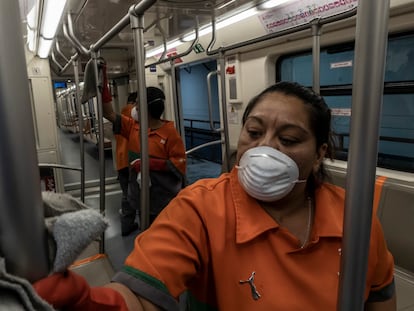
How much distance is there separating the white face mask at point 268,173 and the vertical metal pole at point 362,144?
52cm

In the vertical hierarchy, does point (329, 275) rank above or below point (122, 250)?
above

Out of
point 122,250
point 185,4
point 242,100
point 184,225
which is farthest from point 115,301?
point 242,100

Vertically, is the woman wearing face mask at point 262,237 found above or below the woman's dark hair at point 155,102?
below

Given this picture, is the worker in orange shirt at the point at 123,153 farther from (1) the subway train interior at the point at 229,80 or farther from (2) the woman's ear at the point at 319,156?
(2) the woman's ear at the point at 319,156

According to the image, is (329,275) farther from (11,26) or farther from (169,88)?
(169,88)

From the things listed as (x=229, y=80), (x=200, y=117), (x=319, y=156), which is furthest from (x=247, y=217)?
(x=200, y=117)

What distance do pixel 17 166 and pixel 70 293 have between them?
19cm

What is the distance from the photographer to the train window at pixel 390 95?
2.67 metres

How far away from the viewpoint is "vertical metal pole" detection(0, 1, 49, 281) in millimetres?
388

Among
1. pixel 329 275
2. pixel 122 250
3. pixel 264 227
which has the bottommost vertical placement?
pixel 122 250

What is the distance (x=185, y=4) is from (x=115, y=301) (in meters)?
2.87

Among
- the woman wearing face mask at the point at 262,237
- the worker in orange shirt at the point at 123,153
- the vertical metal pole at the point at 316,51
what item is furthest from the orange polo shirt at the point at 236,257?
the worker in orange shirt at the point at 123,153

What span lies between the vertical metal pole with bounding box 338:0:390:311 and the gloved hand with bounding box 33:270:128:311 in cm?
41

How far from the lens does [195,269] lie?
97cm
